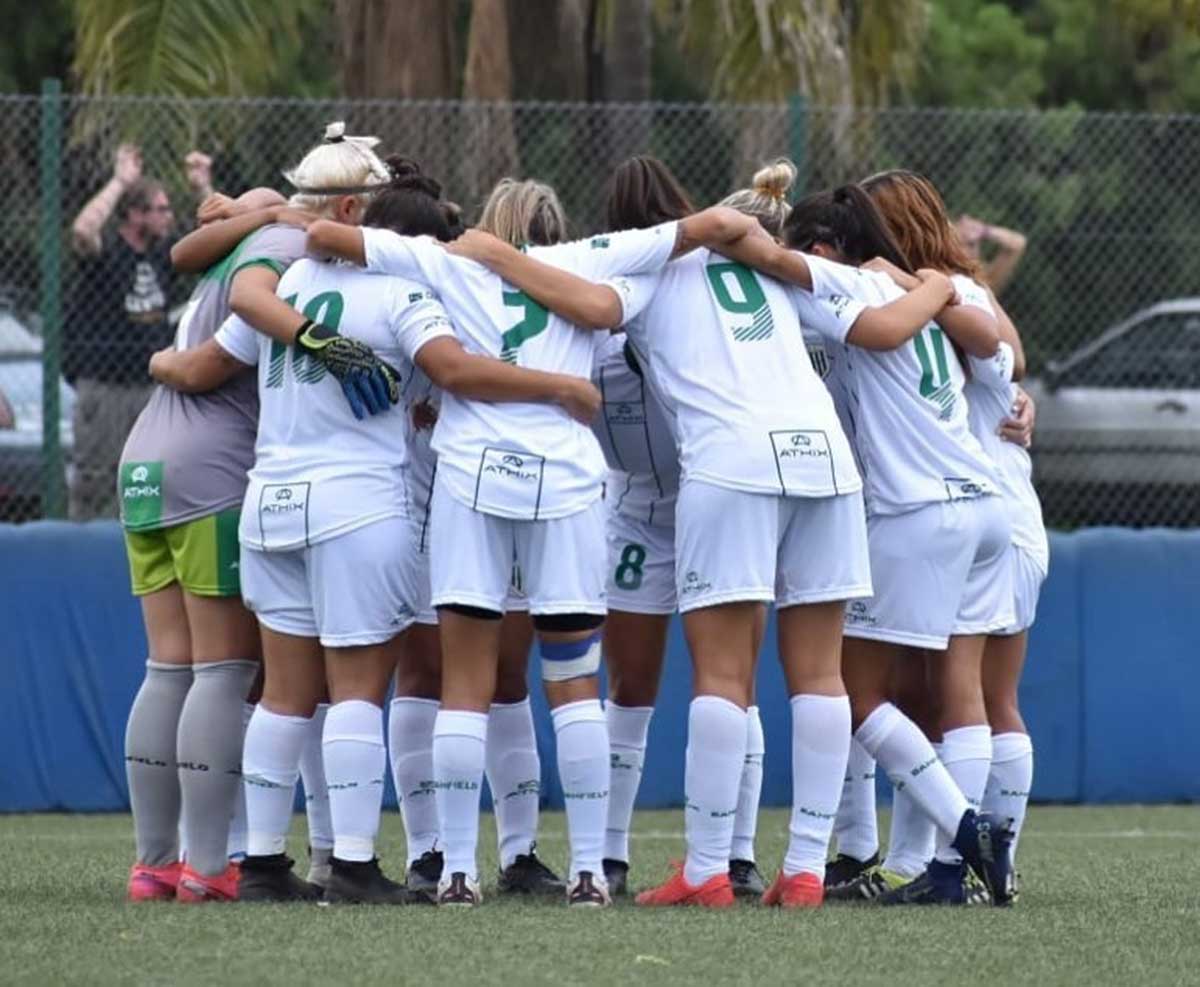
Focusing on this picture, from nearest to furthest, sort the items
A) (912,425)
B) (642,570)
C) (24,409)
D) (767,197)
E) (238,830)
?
(912,425) < (767,197) < (642,570) < (238,830) < (24,409)

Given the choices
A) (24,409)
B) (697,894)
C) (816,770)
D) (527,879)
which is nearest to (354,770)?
(527,879)

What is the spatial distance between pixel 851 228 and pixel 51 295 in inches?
194

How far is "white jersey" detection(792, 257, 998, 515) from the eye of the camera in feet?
23.9

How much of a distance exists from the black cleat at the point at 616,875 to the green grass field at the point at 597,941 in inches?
19.9

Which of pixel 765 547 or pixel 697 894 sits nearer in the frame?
pixel 765 547

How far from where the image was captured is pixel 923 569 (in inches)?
285

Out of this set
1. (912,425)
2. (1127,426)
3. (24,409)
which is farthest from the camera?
(1127,426)

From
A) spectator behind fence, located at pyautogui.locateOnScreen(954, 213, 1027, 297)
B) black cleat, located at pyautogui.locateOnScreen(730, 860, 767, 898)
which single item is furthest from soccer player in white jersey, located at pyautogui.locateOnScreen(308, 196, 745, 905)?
spectator behind fence, located at pyautogui.locateOnScreen(954, 213, 1027, 297)

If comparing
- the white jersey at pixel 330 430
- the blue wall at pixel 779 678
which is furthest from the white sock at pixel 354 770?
the blue wall at pixel 779 678

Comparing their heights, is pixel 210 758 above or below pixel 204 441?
below

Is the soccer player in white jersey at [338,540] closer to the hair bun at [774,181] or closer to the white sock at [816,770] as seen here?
the hair bun at [774,181]

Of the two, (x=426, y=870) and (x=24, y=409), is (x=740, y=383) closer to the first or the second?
(x=426, y=870)

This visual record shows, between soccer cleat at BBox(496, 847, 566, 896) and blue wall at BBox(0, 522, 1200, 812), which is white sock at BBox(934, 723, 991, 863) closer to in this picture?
soccer cleat at BBox(496, 847, 566, 896)

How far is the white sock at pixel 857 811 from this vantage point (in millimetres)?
7746
